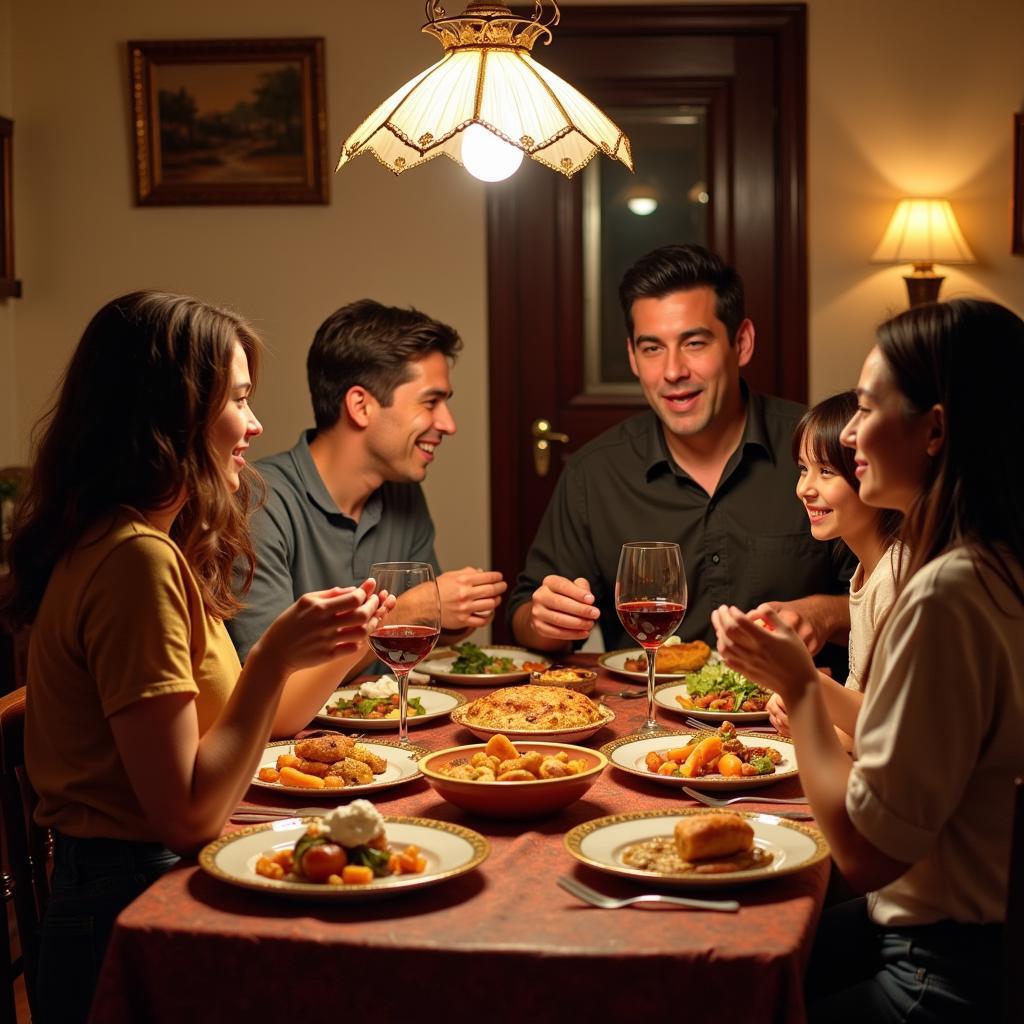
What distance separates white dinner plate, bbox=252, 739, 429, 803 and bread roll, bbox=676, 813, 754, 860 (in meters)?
0.44

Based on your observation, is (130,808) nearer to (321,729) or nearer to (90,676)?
(90,676)

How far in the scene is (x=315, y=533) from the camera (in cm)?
279

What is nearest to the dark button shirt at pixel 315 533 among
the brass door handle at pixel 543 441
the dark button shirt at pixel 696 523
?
the dark button shirt at pixel 696 523

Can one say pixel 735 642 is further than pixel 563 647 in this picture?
A: No

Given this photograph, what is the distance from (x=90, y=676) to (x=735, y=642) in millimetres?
751

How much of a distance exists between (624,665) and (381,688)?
0.50m

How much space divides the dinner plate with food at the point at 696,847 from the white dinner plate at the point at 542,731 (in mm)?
316

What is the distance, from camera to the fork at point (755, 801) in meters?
1.59

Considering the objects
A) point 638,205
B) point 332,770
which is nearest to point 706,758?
point 332,770

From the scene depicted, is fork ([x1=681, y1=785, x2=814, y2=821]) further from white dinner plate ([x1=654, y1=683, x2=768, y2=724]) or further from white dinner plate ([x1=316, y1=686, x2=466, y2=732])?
white dinner plate ([x1=316, y1=686, x2=466, y2=732])

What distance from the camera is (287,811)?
1.62 m

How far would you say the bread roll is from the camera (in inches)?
53.2

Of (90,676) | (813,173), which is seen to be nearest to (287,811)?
(90,676)

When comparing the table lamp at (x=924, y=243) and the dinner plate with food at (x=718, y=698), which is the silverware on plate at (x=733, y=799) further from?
the table lamp at (x=924, y=243)
